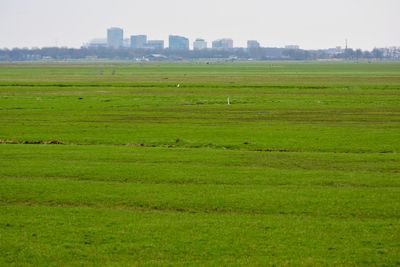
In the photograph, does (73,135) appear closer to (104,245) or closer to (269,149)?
(269,149)

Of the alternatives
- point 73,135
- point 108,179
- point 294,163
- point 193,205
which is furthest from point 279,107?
point 193,205

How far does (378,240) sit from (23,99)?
191ft

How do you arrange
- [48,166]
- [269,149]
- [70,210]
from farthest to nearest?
[269,149] < [48,166] < [70,210]

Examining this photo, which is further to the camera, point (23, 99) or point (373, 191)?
point (23, 99)

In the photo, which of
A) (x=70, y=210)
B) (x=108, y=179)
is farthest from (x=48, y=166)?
(x=70, y=210)

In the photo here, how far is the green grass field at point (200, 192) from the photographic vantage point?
14.6 metres

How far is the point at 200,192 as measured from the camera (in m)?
21.0

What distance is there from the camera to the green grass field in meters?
14.6

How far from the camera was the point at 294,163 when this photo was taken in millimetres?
27609

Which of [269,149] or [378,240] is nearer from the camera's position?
[378,240]

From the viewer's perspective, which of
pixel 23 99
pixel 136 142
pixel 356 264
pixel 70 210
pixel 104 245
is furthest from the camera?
pixel 23 99

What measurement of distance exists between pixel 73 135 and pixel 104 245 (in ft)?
79.3

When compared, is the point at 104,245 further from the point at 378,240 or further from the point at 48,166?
the point at 48,166

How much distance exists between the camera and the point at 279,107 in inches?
2331
